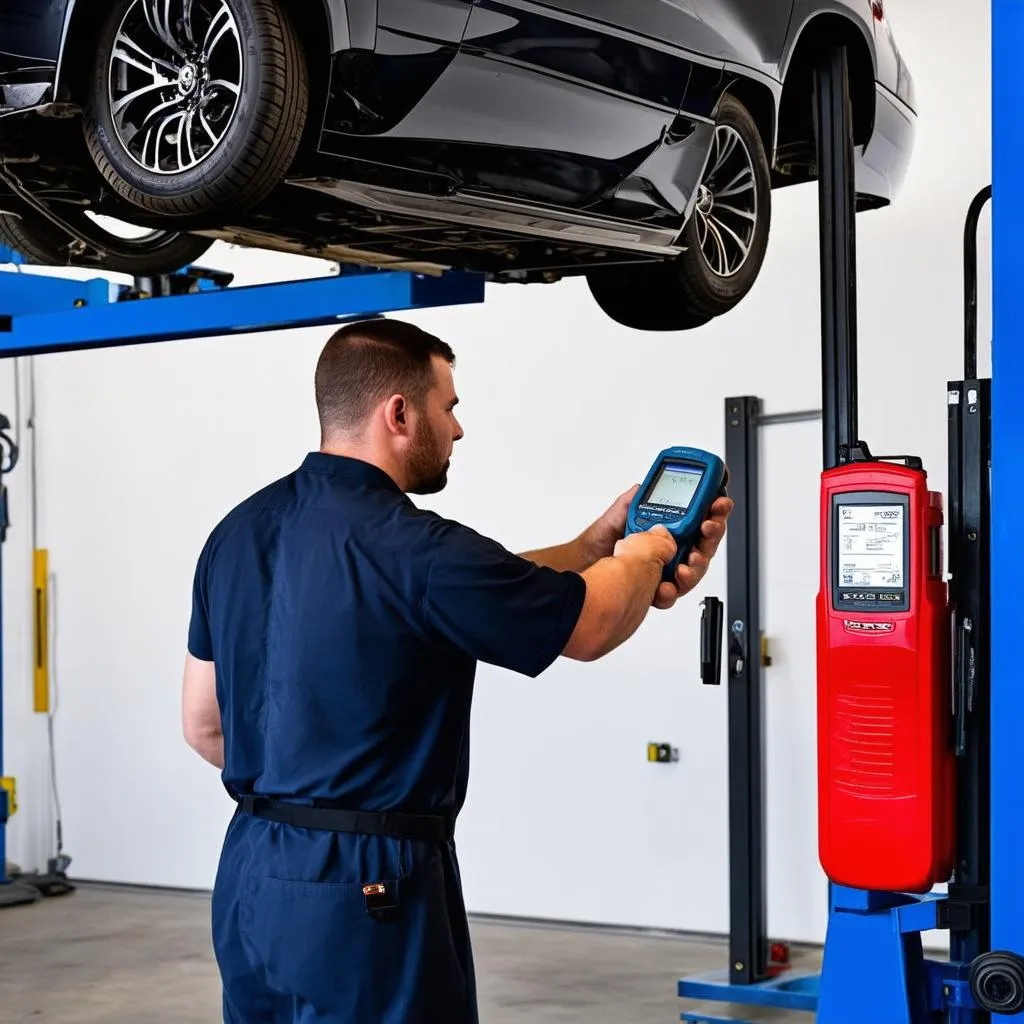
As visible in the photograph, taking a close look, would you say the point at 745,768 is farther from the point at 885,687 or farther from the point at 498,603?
the point at 498,603

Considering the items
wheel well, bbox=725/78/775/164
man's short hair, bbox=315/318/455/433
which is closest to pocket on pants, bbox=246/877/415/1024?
man's short hair, bbox=315/318/455/433

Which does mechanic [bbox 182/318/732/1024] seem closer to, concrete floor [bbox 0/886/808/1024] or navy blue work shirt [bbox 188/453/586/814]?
navy blue work shirt [bbox 188/453/586/814]

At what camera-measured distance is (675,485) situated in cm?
254

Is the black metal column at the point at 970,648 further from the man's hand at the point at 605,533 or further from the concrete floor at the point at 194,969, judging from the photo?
the concrete floor at the point at 194,969

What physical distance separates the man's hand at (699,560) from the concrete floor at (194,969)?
3.57m

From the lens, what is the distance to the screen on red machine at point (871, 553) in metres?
2.58

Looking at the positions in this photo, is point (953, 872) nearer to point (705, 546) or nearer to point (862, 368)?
point (705, 546)

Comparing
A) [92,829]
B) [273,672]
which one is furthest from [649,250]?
[92,829]

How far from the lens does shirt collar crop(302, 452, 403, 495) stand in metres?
2.42

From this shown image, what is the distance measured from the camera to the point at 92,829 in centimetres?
849

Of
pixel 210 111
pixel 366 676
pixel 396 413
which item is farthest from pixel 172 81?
pixel 366 676

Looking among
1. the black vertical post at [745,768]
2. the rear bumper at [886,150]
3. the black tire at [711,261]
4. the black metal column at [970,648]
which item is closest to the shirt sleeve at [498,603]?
the black metal column at [970,648]

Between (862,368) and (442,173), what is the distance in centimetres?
379

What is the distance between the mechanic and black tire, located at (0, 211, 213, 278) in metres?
1.93
